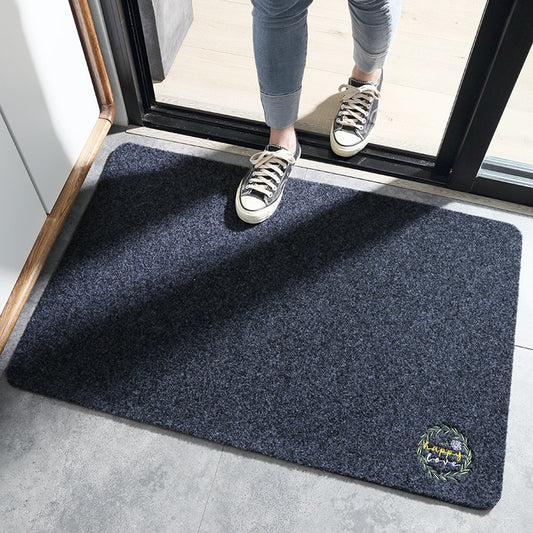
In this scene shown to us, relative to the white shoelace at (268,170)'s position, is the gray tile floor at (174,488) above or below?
below

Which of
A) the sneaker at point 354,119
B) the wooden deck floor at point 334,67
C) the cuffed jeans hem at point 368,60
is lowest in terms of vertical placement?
the wooden deck floor at point 334,67

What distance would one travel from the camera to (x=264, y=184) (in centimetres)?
128

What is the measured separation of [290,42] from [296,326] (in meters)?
0.52

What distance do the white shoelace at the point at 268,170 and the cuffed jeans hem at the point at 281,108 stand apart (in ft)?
0.23

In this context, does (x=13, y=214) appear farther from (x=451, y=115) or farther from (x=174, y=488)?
(x=451, y=115)

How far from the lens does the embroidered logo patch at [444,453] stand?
3.34 feet

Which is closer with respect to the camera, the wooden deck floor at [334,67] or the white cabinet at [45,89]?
the white cabinet at [45,89]

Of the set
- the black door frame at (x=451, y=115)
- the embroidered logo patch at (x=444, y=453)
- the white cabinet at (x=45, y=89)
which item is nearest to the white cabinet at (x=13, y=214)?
the white cabinet at (x=45, y=89)

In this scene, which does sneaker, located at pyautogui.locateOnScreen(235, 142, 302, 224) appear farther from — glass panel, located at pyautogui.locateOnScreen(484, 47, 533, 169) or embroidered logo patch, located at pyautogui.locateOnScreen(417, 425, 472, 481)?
embroidered logo patch, located at pyautogui.locateOnScreen(417, 425, 472, 481)

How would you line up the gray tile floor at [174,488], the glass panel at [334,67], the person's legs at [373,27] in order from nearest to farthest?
1. the gray tile floor at [174,488]
2. the person's legs at [373,27]
3. the glass panel at [334,67]

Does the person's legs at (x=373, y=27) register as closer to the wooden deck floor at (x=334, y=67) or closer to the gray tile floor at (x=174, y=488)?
the wooden deck floor at (x=334, y=67)

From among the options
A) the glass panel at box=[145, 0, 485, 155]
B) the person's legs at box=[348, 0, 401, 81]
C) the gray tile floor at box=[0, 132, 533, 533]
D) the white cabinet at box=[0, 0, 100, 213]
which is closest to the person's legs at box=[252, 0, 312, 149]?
the person's legs at box=[348, 0, 401, 81]

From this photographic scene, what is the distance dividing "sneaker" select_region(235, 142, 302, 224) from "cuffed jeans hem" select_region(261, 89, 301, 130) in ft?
0.24

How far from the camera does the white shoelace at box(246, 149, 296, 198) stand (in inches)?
50.4
